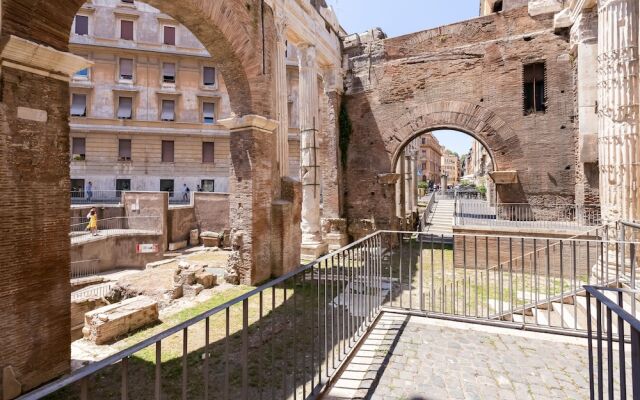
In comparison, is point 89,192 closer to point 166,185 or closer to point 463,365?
point 166,185

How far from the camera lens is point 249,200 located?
765 cm

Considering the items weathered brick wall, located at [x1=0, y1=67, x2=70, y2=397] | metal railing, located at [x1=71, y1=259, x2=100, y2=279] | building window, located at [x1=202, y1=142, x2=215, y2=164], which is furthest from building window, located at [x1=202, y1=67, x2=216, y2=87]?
weathered brick wall, located at [x1=0, y1=67, x2=70, y2=397]

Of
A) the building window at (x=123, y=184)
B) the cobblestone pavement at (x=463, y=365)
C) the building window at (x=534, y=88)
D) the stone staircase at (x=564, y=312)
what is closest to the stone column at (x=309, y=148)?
the stone staircase at (x=564, y=312)

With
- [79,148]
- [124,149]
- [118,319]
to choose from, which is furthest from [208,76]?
[118,319]

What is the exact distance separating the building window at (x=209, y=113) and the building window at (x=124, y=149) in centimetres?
577

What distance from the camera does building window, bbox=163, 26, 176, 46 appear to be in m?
25.9

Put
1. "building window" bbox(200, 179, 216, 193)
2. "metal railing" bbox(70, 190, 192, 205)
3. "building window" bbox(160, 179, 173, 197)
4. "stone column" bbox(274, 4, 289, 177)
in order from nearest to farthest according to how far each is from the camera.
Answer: "stone column" bbox(274, 4, 289, 177) < "metal railing" bbox(70, 190, 192, 205) < "building window" bbox(160, 179, 173, 197) < "building window" bbox(200, 179, 216, 193)

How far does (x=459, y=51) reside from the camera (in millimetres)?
12602

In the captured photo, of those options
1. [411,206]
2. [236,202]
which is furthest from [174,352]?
[411,206]

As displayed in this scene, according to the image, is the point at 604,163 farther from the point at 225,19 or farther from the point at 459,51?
the point at 225,19

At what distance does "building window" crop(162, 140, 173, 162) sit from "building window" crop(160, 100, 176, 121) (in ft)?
5.81

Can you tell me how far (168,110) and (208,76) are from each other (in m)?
4.16

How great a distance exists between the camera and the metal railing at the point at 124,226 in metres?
16.6

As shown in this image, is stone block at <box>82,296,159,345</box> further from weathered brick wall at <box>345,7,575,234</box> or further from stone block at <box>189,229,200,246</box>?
stone block at <box>189,229,200,246</box>
